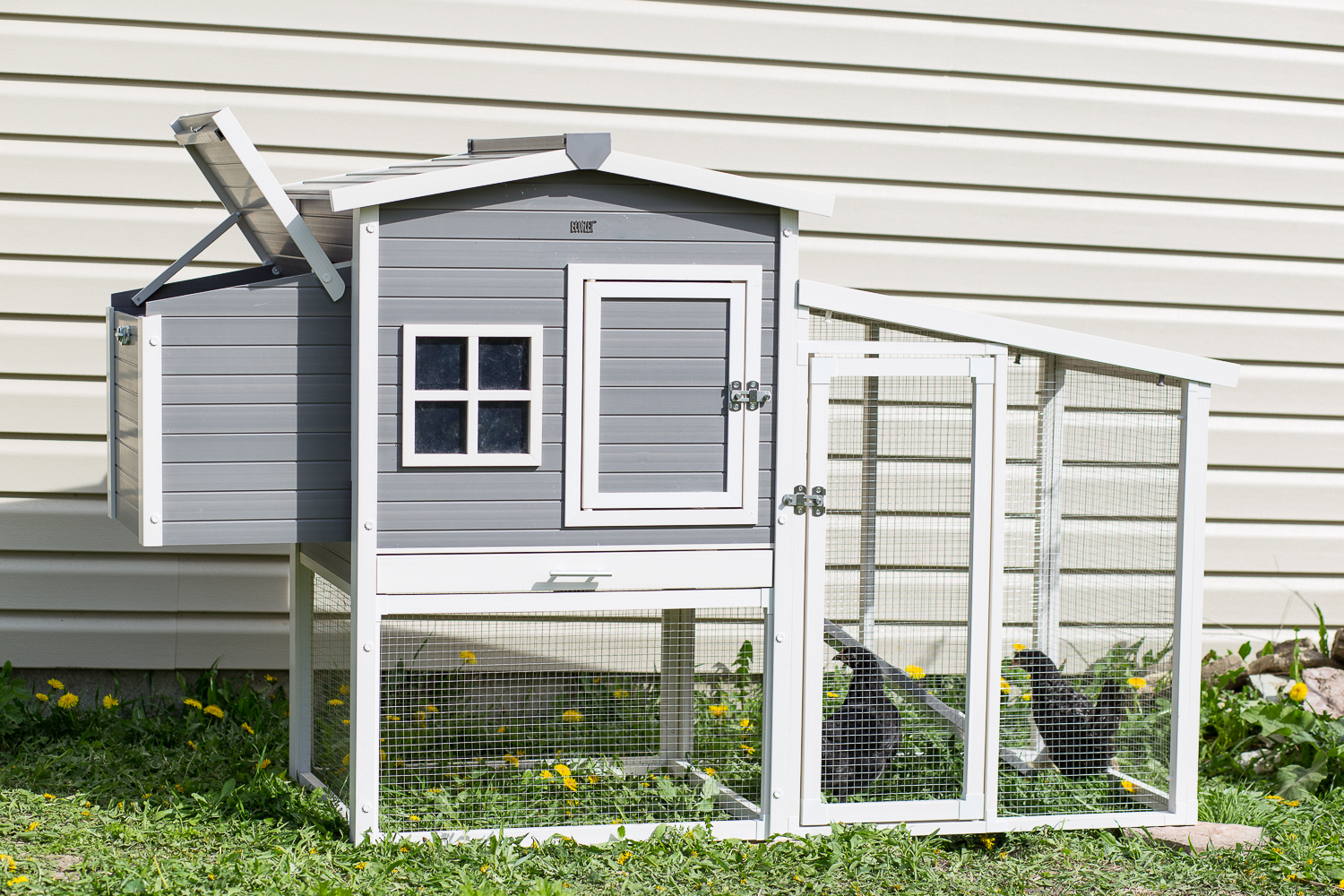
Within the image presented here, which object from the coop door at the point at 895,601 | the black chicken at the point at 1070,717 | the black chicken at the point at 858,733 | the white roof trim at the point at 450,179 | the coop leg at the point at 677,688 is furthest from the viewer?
the coop leg at the point at 677,688

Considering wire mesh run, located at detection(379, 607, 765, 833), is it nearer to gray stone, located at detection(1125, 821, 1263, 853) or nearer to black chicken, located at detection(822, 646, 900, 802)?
black chicken, located at detection(822, 646, 900, 802)

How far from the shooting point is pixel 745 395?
340 cm

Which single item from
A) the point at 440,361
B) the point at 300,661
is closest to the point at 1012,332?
the point at 440,361

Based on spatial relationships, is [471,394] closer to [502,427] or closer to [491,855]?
[502,427]

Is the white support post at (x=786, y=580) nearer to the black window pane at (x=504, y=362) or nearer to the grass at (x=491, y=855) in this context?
the grass at (x=491, y=855)

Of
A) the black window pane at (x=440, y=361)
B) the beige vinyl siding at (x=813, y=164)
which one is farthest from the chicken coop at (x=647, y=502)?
the beige vinyl siding at (x=813, y=164)

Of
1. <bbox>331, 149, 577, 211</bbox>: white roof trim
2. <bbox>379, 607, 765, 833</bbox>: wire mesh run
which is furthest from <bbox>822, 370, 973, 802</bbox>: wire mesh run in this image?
<bbox>331, 149, 577, 211</bbox>: white roof trim

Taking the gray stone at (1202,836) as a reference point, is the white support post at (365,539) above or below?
above

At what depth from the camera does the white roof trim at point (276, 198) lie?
3.23 metres

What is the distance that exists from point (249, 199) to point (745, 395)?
1619 millimetres

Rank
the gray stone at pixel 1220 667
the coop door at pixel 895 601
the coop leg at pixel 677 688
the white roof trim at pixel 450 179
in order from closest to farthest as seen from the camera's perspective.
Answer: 1. the white roof trim at pixel 450 179
2. the coop door at pixel 895 601
3. the coop leg at pixel 677 688
4. the gray stone at pixel 1220 667

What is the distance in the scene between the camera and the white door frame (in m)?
3.50

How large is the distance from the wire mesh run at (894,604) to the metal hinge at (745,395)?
0.36 meters

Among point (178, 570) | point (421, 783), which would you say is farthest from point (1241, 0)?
point (178, 570)
